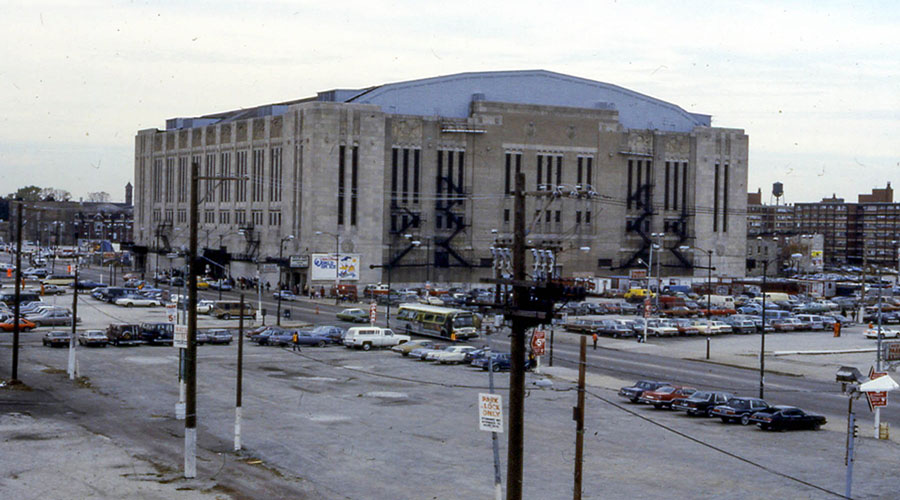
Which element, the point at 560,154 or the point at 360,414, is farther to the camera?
the point at 560,154

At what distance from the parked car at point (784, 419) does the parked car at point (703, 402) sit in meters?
2.21

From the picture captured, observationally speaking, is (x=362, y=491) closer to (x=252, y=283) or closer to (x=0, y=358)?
(x=0, y=358)

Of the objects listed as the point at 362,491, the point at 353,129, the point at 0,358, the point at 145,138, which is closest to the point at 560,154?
the point at 353,129

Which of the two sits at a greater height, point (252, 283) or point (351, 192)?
point (351, 192)

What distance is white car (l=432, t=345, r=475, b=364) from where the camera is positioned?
61.8 meters

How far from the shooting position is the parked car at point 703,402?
44250 mm

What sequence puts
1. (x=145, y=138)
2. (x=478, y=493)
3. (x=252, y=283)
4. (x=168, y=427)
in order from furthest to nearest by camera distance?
1. (x=145, y=138)
2. (x=252, y=283)
3. (x=168, y=427)
4. (x=478, y=493)

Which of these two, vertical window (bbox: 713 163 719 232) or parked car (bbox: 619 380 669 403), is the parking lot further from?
vertical window (bbox: 713 163 719 232)

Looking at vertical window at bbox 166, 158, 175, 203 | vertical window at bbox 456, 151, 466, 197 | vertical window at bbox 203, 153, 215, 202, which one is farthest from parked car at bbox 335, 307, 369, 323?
vertical window at bbox 166, 158, 175, 203

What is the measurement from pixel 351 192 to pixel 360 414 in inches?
3024

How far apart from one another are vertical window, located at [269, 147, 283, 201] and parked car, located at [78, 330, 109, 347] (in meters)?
58.6

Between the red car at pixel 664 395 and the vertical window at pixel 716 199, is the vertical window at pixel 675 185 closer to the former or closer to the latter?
the vertical window at pixel 716 199

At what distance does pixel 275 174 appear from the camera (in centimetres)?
12512

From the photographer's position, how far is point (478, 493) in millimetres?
29625
